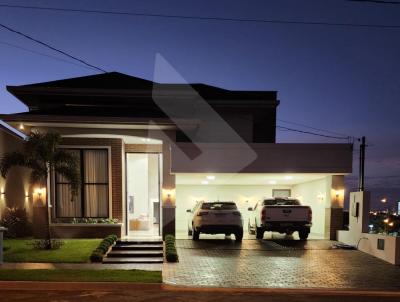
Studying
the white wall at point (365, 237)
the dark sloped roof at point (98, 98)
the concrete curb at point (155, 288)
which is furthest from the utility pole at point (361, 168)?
the concrete curb at point (155, 288)

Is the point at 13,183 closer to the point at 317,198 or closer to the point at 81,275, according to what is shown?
the point at 81,275

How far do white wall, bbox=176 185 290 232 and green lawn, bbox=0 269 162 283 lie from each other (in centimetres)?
1124

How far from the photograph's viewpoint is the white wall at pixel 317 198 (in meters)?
15.7

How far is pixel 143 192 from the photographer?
1722cm

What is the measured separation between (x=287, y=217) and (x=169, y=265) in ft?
18.7

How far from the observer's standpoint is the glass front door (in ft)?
51.8

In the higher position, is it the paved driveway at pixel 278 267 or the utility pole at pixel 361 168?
the utility pole at pixel 361 168

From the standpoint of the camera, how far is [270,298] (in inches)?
284

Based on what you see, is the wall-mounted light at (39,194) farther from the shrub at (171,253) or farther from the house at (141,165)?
the shrub at (171,253)

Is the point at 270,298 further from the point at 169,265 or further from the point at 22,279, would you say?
the point at 22,279

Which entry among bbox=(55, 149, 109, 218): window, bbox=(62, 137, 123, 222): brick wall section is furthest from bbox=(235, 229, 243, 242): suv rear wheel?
bbox=(55, 149, 109, 218): window

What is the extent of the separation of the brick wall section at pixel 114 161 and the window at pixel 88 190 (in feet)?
0.79

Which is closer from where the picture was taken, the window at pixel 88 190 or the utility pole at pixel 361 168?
the window at pixel 88 190

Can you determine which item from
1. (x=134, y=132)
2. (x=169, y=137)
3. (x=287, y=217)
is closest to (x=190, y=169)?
(x=169, y=137)
